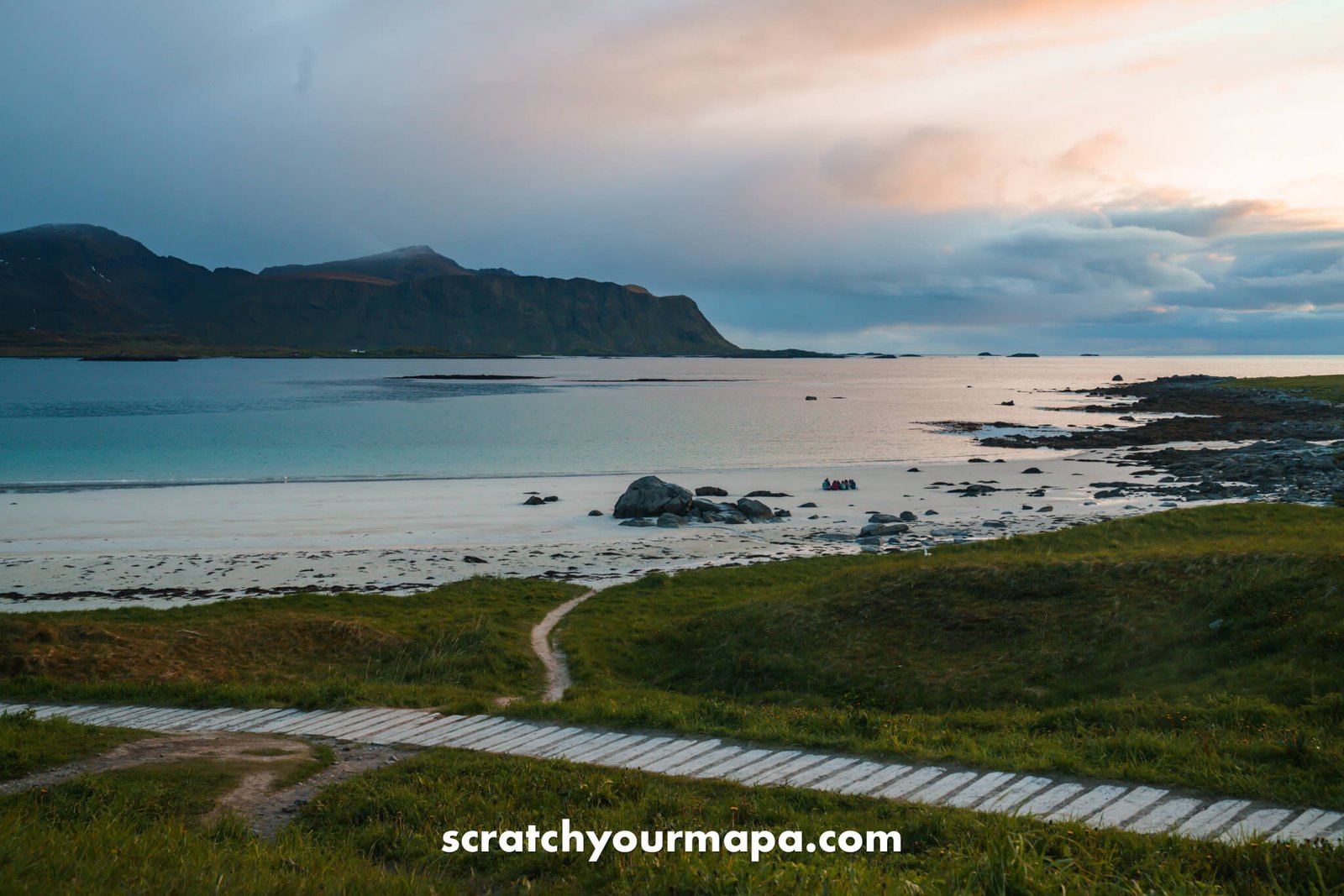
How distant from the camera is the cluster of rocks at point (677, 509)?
38.8 m

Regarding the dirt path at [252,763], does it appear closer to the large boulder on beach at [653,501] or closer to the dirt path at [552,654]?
the dirt path at [552,654]

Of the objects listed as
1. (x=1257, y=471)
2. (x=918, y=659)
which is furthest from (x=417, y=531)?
(x=1257, y=471)

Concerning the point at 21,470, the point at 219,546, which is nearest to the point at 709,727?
the point at 219,546

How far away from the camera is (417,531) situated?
37.0 metres

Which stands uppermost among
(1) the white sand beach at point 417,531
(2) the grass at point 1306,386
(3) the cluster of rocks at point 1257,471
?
(2) the grass at point 1306,386

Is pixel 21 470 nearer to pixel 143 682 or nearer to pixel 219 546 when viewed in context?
pixel 219 546

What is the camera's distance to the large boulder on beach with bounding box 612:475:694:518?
3931cm

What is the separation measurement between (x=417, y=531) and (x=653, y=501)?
10.2 metres

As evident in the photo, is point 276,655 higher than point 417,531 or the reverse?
higher

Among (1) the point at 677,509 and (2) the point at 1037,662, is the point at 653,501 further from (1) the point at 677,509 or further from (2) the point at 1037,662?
(2) the point at 1037,662

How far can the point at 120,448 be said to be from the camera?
2657 inches

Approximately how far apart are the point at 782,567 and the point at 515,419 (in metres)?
77.0

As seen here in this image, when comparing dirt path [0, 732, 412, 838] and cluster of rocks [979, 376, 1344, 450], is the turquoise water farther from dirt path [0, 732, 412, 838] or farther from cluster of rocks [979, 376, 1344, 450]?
dirt path [0, 732, 412, 838]

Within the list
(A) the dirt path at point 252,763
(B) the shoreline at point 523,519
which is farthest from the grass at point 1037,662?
(B) the shoreline at point 523,519
